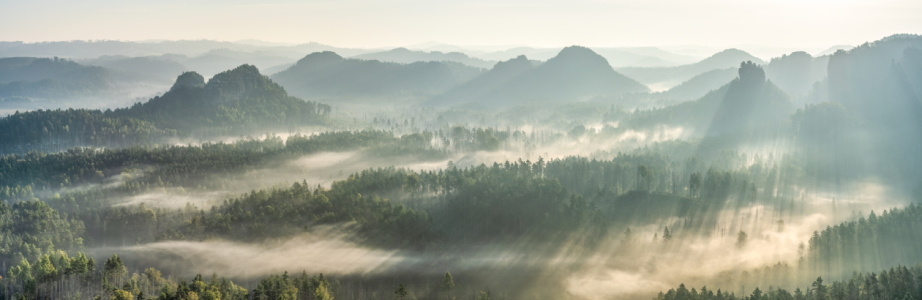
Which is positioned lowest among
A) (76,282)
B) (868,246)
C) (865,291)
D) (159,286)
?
(159,286)

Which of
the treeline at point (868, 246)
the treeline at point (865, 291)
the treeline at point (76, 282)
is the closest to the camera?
the treeline at point (865, 291)

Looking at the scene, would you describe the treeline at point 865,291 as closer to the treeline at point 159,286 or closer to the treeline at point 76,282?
the treeline at point 159,286

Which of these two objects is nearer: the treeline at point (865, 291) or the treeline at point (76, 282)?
the treeline at point (865, 291)

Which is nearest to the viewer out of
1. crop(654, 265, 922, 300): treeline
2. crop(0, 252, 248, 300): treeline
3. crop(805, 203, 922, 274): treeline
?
crop(654, 265, 922, 300): treeline

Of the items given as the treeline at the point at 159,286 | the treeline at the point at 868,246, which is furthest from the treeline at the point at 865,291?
the treeline at the point at 159,286

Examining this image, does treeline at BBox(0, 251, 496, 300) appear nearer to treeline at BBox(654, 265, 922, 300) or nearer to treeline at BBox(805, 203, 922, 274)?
treeline at BBox(654, 265, 922, 300)

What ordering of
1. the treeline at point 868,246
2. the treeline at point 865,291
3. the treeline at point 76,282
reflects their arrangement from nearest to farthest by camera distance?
the treeline at point 865,291
the treeline at point 76,282
the treeline at point 868,246

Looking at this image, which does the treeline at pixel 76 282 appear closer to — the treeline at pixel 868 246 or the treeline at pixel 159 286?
the treeline at pixel 159 286

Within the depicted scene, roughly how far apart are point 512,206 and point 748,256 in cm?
→ 6416

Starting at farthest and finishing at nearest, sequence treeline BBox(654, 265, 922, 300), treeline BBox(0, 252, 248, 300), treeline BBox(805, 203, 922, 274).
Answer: treeline BBox(805, 203, 922, 274) < treeline BBox(0, 252, 248, 300) < treeline BBox(654, 265, 922, 300)

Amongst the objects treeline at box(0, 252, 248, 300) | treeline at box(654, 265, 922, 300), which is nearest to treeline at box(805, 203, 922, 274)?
treeline at box(654, 265, 922, 300)

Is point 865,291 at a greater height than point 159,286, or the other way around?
point 865,291

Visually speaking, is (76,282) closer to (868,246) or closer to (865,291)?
(865,291)

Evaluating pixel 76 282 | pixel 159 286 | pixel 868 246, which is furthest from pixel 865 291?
pixel 76 282
